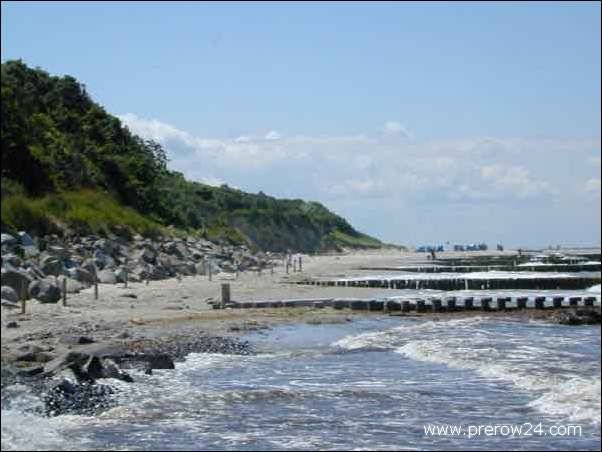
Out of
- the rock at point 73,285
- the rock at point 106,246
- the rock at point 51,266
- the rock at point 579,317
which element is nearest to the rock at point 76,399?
the rock at point 73,285

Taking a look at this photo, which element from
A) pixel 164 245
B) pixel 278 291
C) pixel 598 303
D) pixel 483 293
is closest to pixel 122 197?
pixel 164 245

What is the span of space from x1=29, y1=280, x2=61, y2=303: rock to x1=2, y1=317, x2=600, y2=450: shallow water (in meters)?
7.23

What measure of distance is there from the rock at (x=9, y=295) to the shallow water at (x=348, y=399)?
7121 millimetres

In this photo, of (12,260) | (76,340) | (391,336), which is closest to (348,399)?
(76,340)

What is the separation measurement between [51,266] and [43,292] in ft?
17.9

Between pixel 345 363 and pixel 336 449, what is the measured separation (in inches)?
337

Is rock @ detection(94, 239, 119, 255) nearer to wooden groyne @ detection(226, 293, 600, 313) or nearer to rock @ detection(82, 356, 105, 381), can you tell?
wooden groyne @ detection(226, 293, 600, 313)

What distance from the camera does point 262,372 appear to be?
2025cm

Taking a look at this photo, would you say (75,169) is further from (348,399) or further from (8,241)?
(348,399)

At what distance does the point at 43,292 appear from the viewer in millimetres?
28656

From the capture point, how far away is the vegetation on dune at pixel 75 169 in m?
44.4

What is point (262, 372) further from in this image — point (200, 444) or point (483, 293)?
point (483, 293)

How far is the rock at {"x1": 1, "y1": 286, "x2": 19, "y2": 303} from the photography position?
26.2 metres

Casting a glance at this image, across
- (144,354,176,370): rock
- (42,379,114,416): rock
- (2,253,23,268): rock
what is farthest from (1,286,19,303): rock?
(42,379,114,416): rock
